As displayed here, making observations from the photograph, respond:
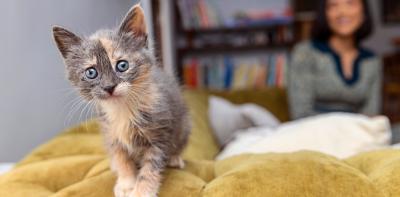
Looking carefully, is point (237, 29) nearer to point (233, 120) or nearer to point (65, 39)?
point (233, 120)

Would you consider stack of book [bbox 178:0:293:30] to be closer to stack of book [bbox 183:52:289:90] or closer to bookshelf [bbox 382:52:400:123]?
stack of book [bbox 183:52:289:90]

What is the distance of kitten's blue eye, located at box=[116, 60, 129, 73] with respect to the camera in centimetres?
85

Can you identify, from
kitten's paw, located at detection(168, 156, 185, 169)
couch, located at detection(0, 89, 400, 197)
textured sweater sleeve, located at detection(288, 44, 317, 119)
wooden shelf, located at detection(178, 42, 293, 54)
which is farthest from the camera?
wooden shelf, located at detection(178, 42, 293, 54)

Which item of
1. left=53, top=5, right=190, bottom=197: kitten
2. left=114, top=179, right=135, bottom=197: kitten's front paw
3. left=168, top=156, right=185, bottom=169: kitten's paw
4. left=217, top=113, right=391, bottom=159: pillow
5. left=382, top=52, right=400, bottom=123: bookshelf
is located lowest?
left=382, top=52, right=400, bottom=123: bookshelf

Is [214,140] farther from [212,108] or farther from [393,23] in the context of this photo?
[393,23]

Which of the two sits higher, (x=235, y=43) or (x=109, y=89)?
(x=109, y=89)

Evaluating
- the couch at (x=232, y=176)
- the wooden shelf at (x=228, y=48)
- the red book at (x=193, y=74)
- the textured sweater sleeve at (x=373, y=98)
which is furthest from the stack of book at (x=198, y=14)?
the couch at (x=232, y=176)

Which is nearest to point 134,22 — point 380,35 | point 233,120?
point 233,120

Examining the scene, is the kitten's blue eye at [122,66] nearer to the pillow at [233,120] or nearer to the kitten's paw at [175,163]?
the kitten's paw at [175,163]

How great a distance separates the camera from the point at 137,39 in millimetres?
903

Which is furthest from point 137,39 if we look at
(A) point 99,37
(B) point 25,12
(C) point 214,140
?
(C) point 214,140

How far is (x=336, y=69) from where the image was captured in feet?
7.12

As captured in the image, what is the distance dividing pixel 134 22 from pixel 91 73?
146 millimetres

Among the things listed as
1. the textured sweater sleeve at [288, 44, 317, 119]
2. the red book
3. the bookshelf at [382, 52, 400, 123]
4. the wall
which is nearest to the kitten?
the textured sweater sleeve at [288, 44, 317, 119]
